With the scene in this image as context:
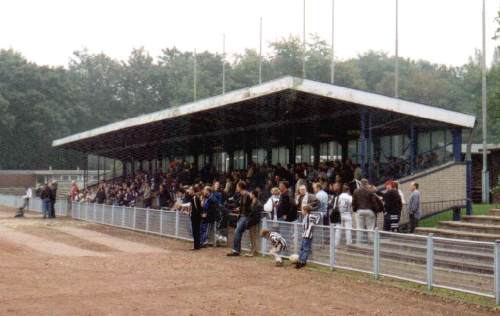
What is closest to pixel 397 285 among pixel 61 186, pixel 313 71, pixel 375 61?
pixel 61 186

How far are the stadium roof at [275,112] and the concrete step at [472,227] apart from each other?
11.7 ft

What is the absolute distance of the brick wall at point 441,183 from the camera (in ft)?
69.8

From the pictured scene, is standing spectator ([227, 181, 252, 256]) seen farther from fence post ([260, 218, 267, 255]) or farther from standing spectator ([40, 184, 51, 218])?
standing spectator ([40, 184, 51, 218])

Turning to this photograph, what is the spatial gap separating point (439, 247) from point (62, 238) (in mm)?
14546

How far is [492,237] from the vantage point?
15344mm

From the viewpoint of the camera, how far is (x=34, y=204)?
148ft

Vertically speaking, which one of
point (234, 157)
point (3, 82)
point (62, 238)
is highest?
point (3, 82)

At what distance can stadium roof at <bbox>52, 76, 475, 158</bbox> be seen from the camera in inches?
760

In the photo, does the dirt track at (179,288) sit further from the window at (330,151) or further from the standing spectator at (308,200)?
the window at (330,151)

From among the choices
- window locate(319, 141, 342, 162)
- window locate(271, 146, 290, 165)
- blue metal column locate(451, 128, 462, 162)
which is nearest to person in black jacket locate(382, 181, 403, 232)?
blue metal column locate(451, 128, 462, 162)

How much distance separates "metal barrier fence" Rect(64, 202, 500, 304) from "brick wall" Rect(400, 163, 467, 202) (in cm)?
545

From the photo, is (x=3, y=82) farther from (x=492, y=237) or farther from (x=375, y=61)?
(x=492, y=237)

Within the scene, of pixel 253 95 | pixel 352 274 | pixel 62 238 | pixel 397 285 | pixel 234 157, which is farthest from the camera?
pixel 234 157

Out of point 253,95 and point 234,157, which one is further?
point 234,157
